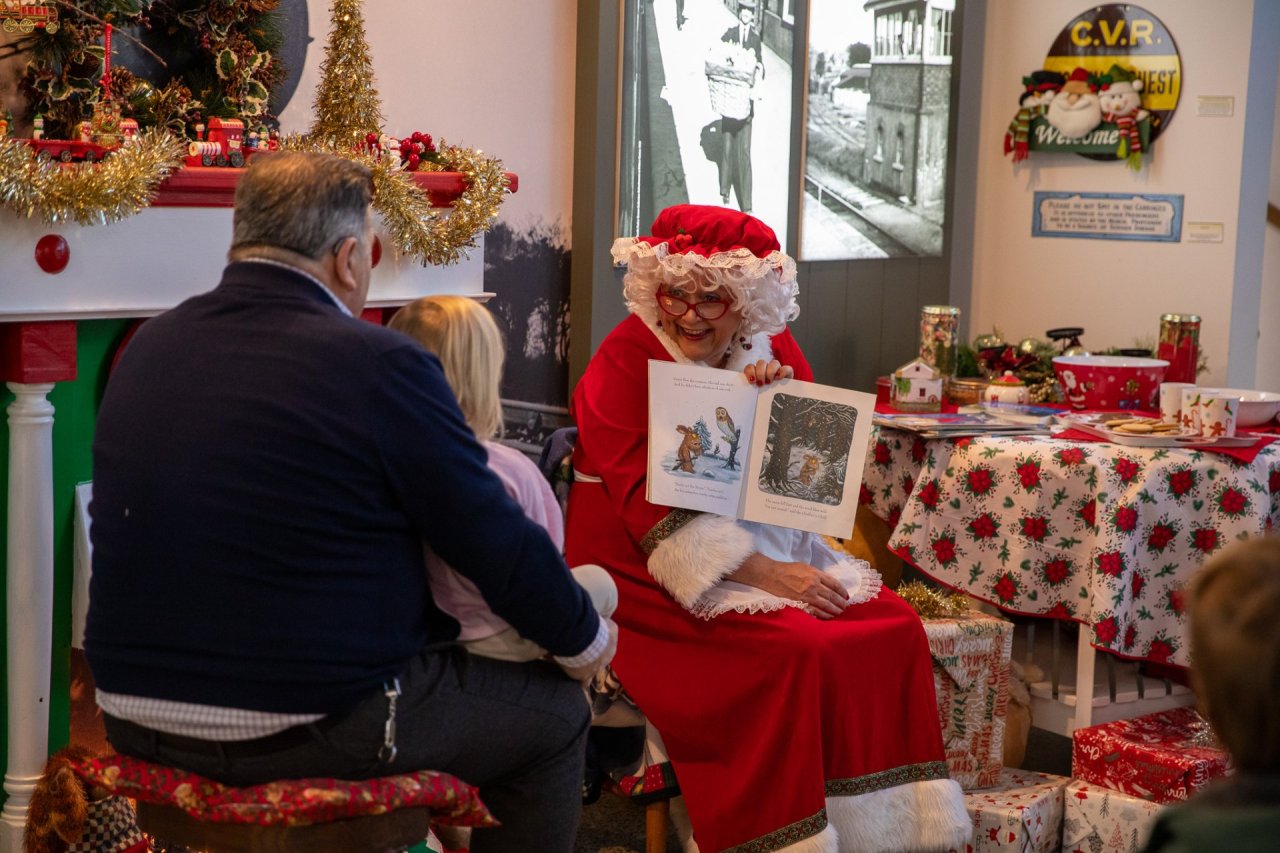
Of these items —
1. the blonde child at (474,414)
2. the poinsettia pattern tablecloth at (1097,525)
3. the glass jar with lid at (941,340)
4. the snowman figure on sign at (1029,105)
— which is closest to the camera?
the blonde child at (474,414)

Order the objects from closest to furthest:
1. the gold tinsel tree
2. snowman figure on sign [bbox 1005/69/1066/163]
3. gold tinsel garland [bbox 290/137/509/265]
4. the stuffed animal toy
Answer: the stuffed animal toy, gold tinsel garland [bbox 290/137/509/265], the gold tinsel tree, snowman figure on sign [bbox 1005/69/1066/163]

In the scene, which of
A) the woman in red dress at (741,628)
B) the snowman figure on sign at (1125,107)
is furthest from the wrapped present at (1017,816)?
the snowman figure on sign at (1125,107)

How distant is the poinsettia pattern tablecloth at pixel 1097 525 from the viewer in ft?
10.9

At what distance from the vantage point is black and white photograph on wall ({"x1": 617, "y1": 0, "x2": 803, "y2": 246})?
4.24 metres

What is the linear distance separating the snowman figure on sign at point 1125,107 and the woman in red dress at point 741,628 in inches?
106

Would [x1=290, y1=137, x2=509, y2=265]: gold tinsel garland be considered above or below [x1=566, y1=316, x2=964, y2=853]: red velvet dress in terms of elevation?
above

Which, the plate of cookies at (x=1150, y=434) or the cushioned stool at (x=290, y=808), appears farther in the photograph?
the plate of cookies at (x=1150, y=434)

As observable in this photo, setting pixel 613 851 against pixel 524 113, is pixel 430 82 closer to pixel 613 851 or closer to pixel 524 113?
pixel 524 113

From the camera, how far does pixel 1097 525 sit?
3.33 m

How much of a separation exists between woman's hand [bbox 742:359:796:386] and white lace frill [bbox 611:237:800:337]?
12 centimetres

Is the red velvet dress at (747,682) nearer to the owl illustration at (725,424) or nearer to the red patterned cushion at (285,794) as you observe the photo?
the owl illustration at (725,424)

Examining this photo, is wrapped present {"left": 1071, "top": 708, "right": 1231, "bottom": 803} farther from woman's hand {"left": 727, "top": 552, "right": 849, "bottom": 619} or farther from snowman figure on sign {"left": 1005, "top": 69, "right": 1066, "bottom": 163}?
snowman figure on sign {"left": 1005, "top": 69, "right": 1066, "bottom": 163}

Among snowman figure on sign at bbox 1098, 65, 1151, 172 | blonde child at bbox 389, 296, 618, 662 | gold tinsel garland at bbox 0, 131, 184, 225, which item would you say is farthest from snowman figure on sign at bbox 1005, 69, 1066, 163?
blonde child at bbox 389, 296, 618, 662

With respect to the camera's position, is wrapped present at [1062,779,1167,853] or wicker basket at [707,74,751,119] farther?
wicker basket at [707,74,751,119]
